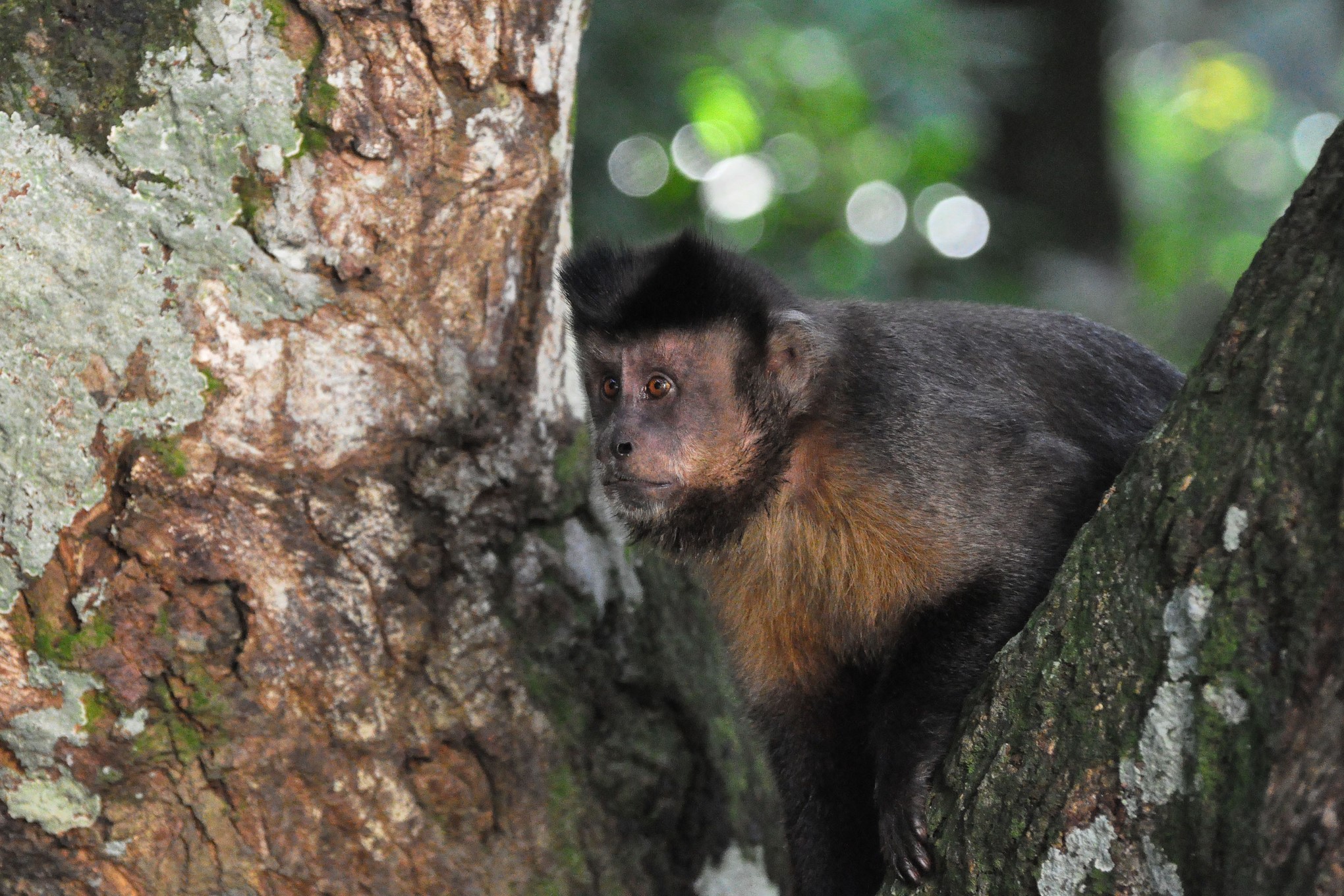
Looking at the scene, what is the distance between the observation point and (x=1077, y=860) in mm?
2045

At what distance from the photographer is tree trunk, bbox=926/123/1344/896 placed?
1709 mm

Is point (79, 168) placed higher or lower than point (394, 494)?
higher

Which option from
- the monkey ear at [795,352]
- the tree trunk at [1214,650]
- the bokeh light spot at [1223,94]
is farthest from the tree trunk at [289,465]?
the bokeh light spot at [1223,94]

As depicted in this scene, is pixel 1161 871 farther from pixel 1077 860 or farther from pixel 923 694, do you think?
Result: pixel 923 694

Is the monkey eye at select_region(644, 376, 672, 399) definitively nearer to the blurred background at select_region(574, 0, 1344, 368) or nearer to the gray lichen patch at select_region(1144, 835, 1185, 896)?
the blurred background at select_region(574, 0, 1344, 368)

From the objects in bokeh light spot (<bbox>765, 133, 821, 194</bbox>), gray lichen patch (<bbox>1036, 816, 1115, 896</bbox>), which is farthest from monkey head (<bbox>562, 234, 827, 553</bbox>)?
bokeh light spot (<bbox>765, 133, 821, 194</bbox>)

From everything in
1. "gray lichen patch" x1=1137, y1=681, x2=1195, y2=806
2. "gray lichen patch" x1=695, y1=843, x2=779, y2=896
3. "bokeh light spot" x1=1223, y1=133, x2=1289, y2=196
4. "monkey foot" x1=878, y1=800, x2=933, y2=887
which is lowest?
"gray lichen patch" x1=695, y1=843, x2=779, y2=896

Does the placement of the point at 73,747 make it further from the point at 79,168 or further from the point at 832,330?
the point at 832,330

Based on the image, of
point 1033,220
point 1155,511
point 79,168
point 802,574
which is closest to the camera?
point 1155,511

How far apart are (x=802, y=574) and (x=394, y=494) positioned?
1112 millimetres

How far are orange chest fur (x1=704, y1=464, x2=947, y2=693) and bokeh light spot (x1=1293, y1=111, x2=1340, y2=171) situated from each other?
11.9 metres

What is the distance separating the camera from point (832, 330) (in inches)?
136

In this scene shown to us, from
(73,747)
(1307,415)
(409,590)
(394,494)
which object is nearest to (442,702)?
(409,590)

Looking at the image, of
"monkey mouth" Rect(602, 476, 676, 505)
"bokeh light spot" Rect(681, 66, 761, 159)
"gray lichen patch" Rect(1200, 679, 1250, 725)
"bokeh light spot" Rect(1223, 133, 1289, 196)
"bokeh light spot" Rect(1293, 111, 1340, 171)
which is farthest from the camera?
"bokeh light spot" Rect(1223, 133, 1289, 196)
